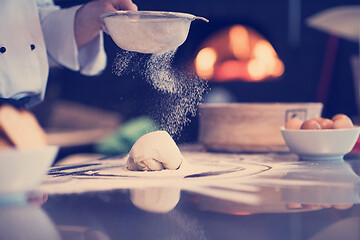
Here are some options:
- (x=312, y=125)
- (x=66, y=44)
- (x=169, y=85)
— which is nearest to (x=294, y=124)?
(x=312, y=125)

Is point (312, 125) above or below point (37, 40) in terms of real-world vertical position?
below

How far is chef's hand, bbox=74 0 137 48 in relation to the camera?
3.80ft

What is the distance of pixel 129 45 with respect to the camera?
1.00m

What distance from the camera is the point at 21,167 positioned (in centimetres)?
58

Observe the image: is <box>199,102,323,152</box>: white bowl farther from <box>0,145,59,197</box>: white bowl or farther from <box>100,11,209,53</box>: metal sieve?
<box>0,145,59,197</box>: white bowl

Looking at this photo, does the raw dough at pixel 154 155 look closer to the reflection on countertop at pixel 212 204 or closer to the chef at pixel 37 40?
the reflection on countertop at pixel 212 204

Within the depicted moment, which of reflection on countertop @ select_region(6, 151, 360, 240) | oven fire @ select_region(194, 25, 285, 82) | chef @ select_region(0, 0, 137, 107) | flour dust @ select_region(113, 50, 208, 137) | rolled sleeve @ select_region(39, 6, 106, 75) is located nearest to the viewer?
reflection on countertop @ select_region(6, 151, 360, 240)

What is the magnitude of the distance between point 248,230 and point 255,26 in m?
3.59

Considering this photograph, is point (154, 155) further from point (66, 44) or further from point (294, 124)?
point (66, 44)

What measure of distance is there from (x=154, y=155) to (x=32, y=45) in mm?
617

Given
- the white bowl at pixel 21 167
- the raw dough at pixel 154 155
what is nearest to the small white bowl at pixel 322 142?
the raw dough at pixel 154 155

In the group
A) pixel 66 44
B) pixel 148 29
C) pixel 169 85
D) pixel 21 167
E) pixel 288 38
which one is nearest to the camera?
pixel 21 167

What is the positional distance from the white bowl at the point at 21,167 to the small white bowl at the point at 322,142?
69cm

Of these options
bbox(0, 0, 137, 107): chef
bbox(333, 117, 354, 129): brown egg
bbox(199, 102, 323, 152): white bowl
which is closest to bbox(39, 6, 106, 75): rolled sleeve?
bbox(0, 0, 137, 107): chef
